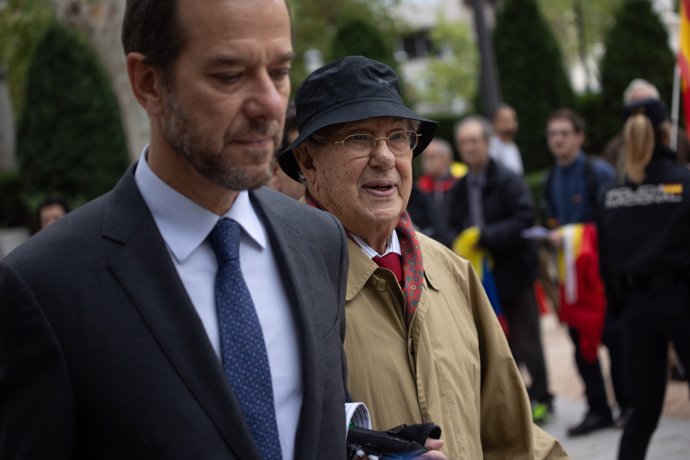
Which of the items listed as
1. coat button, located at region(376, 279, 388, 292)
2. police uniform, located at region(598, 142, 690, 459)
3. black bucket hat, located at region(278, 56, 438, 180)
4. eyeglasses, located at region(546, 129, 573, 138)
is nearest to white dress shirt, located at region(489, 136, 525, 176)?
eyeglasses, located at region(546, 129, 573, 138)

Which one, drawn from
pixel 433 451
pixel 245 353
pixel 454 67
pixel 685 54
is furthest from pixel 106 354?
pixel 454 67

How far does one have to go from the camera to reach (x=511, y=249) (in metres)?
8.13

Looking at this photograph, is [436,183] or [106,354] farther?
[436,183]

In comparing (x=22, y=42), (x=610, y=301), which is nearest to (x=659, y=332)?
(x=610, y=301)

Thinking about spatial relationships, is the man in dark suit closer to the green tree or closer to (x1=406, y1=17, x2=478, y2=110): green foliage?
A: the green tree

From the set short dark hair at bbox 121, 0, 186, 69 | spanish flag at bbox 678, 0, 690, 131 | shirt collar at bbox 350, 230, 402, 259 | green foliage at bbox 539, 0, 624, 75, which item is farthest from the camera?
green foliage at bbox 539, 0, 624, 75

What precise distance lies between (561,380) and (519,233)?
254 centimetres

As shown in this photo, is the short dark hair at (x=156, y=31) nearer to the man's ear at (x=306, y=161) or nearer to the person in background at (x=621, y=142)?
the man's ear at (x=306, y=161)

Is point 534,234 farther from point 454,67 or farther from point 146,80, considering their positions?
point 454,67

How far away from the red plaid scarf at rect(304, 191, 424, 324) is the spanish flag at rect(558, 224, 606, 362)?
4.98 metres

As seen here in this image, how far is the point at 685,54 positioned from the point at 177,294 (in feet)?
22.2

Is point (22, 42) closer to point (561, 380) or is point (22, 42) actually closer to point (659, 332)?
point (561, 380)

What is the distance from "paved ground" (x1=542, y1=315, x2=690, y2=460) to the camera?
23.2 feet

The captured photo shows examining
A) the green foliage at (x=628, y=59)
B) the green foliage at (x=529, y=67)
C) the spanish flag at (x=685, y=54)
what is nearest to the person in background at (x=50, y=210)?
the spanish flag at (x=685, y=54)
